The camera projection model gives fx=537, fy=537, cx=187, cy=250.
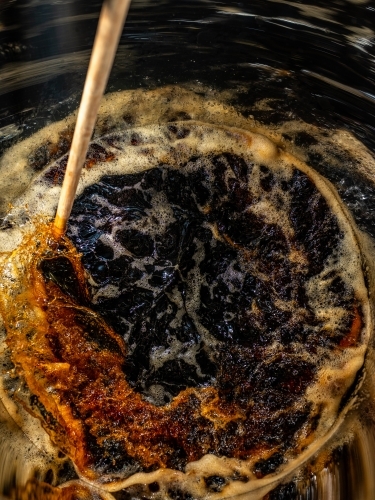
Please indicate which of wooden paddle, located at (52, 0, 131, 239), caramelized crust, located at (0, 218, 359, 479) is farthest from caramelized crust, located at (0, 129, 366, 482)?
wooden paddle, located at (52, 0, 131, 239)

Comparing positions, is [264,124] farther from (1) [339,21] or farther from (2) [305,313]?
(2) [305,313]

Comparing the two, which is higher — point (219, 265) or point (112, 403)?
point (219, 265)

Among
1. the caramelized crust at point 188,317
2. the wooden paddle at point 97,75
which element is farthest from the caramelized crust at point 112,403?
the wooden paddle at point 97,75

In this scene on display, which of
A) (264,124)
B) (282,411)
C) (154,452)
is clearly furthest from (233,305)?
(264,124)

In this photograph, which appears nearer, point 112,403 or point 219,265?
point 112,403

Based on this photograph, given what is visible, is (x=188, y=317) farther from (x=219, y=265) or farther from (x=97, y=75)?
(x=97, y=75)

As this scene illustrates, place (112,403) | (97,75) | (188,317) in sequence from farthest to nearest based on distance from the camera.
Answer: (188,317)
(112,403)
(97,75)

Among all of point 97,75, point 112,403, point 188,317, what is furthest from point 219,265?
point 97,75

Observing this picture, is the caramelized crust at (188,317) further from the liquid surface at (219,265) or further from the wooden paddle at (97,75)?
the wooden paddle at (97,75)
